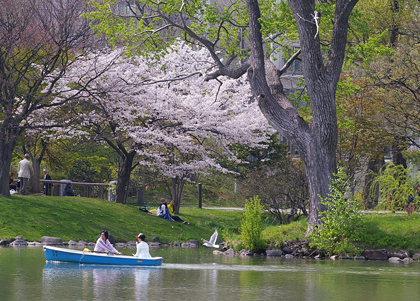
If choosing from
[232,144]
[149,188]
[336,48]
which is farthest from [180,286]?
[149,188]

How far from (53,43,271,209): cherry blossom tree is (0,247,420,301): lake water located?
10.6 m

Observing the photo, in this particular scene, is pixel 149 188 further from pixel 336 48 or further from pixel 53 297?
pixel 53 297

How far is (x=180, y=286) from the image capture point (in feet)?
42.4

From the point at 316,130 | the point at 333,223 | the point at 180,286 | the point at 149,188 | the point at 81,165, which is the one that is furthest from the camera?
the point at 149,188

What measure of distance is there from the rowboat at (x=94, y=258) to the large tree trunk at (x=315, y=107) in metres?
6.97

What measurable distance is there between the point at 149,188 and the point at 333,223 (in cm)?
2811

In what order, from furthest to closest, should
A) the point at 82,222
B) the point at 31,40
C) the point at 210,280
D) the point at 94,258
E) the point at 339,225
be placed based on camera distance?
the point at 82,222 < the point at 31,40 < the point at 339,225 < the point at 94,258 < the point at 210,280

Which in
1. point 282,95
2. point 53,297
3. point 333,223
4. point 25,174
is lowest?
point 53,297

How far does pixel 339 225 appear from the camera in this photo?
20.0m

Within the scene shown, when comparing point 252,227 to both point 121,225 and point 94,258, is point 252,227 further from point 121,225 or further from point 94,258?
point 121,225

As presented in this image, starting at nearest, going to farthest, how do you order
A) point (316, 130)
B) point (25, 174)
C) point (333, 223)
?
point (333, 223)
point (316, 130)
point (25, 174)

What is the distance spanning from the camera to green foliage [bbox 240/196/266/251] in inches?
851

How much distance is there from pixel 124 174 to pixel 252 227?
39.3 ft

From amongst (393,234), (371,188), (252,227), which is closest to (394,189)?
(371,188)
